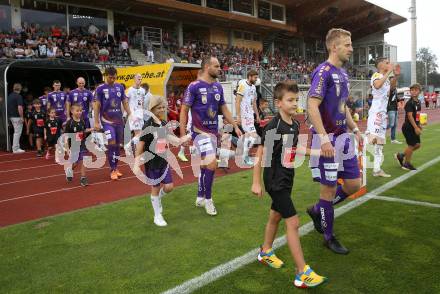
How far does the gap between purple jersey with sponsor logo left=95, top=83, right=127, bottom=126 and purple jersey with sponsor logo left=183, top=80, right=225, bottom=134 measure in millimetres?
2797

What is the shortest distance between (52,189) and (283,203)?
5748mm

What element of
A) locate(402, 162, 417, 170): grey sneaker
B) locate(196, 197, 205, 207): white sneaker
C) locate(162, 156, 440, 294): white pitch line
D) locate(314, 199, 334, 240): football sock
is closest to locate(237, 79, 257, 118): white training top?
locate(402, 162, 417, 170): grey sneaker

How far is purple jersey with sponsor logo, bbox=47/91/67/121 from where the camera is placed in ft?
40.0

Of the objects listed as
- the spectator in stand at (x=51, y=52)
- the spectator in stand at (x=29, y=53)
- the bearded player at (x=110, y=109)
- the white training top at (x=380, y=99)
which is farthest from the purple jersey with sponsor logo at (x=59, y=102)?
the white training top at (x=380, y=99)

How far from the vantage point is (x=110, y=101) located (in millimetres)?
7918

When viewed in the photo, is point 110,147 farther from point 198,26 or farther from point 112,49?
point 198,26

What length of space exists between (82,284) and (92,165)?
713 centimetres

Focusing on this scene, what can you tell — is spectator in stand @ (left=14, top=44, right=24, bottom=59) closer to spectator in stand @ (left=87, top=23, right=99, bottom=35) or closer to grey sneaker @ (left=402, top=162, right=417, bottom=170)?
spectator in stand @ (left=87, top=23, right=99, bottom=35)

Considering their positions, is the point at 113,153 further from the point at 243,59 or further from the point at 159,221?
the point at 243,59

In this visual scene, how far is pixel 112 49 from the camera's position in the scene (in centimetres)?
2462

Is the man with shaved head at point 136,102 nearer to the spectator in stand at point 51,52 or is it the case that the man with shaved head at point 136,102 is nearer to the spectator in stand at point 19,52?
the spectator in stand at point 19,52

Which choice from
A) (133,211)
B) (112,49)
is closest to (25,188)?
(133,211)

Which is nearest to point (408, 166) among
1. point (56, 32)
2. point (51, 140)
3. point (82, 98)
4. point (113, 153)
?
point (113, 153)

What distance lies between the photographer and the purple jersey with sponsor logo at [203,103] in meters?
5.62
